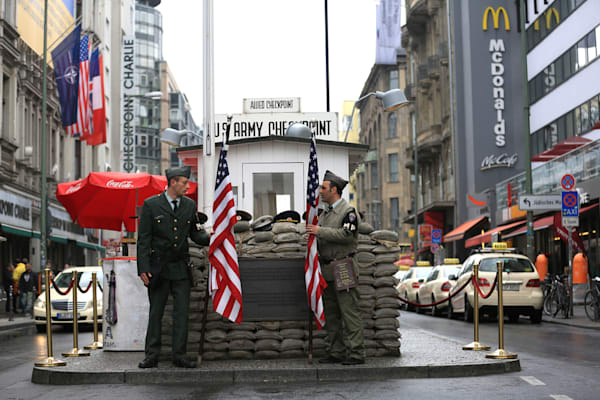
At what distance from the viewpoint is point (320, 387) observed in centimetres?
889

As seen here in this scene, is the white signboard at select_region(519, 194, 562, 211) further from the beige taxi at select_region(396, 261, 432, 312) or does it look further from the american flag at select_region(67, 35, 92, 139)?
the american flag at select_region(67, 35, 92, 139)

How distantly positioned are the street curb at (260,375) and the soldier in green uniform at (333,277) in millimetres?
437

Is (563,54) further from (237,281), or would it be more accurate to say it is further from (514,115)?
(237,281)

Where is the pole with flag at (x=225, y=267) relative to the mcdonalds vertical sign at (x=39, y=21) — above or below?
below

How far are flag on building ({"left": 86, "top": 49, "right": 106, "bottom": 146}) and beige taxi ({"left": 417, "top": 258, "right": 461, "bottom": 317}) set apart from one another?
55.8 feet

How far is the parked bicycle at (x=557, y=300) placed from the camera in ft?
77.5

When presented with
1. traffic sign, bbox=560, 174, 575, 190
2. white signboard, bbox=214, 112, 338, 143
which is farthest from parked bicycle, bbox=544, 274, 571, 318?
white signboard, bbox=214, 112, 338, 143

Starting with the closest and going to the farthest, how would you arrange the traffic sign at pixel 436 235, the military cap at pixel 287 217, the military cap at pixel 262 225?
1. the military cap at pixel 262 225
2. the military cap at pixel 287 217
3. the traffic sign at pixel 436 235

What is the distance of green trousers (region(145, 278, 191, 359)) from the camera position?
33.1 ft

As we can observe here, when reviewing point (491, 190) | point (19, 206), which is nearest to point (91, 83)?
point (19, 206)

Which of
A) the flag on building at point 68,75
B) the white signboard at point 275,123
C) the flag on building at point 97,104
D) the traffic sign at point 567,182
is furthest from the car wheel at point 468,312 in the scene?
the flag on building at point 97,104

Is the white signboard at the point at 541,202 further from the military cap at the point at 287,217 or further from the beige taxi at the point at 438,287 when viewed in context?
the military cap at the point at 287,217

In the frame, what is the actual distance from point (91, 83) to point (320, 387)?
3440 centimetres

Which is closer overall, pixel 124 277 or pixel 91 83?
pixel 124 277
